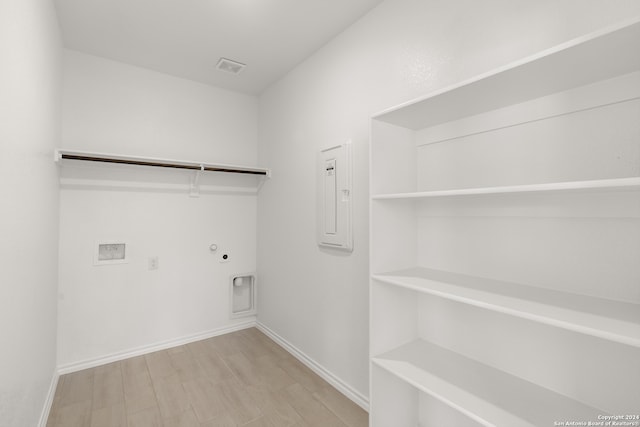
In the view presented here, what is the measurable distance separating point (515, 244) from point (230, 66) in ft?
8.69

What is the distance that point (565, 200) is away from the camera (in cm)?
116

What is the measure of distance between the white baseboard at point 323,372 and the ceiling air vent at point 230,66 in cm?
257

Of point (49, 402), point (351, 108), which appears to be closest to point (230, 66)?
point (351, 108)

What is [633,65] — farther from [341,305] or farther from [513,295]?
[341,305]

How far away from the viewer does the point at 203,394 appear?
2096 mm

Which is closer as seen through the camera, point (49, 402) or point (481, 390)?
point (481, 390)

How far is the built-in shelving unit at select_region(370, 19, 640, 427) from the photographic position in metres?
1.00

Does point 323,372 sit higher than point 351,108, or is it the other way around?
point 351,108

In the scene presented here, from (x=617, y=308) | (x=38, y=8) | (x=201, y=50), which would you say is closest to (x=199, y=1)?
(x=201, y=50)

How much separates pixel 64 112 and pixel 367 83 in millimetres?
2432

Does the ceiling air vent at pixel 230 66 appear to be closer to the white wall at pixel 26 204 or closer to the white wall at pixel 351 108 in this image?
the white wall at pixel 351 108

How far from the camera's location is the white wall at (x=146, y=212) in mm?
2453

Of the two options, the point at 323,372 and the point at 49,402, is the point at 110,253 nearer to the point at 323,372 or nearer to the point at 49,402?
the point at 49,402

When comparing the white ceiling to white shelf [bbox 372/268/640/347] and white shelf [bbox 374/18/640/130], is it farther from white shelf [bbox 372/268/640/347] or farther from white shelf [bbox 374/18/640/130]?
white shelf [bbox 372/268/640/347]
